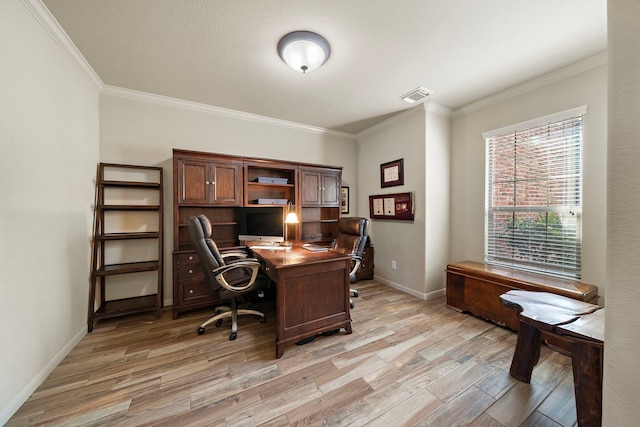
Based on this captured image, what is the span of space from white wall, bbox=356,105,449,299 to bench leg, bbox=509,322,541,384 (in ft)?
4.81

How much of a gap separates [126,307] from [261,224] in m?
1.75

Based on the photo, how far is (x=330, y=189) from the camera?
A: 3844 millimetres

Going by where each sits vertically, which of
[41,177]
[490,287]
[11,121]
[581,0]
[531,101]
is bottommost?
[490,287]

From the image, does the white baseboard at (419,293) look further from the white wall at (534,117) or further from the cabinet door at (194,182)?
the cabinet door at (194,182)

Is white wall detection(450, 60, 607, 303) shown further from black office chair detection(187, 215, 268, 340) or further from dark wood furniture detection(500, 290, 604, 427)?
black office chair detection(187, 215, 268, 340)

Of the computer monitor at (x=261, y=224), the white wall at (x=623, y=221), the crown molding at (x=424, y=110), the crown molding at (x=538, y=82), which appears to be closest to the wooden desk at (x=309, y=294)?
the computer monitor at (x=261, y=224)

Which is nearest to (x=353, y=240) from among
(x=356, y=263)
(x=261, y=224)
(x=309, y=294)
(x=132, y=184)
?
(x=356, y=263)

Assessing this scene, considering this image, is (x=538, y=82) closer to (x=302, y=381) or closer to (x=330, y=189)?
(x=330, y=189)

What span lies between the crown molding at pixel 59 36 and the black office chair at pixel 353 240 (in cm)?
322

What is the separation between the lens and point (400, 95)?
2.88 metres

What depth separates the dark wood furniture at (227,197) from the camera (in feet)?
8.97

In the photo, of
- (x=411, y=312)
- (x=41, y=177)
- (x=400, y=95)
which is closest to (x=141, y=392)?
(x=41, y=177)

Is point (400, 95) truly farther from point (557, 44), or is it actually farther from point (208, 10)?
point (208, 10)

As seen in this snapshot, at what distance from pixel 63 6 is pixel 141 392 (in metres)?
2.78
